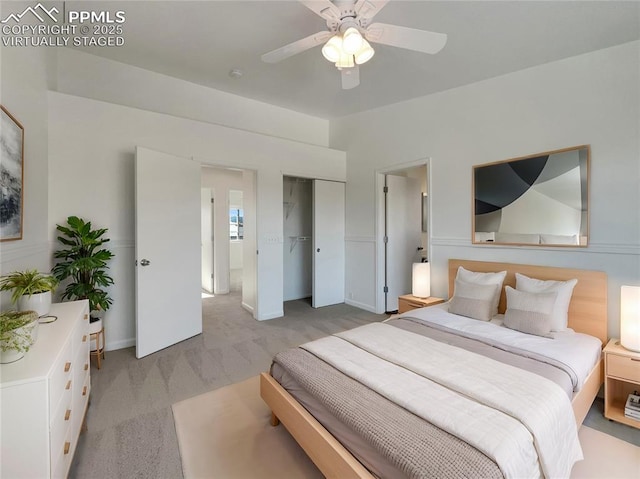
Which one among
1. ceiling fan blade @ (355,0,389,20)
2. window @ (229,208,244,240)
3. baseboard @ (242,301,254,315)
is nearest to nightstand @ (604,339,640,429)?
ceiling fan blade @ (355,0,389,20)

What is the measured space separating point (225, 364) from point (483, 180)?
319 cm

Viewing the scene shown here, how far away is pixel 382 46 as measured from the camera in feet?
8.89

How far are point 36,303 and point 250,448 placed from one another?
4.87 feet

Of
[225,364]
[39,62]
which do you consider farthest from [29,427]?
[39,62]

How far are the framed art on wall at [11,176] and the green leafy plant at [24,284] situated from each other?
9.2 inches

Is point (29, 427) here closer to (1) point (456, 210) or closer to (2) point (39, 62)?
(2) point (39, 62)

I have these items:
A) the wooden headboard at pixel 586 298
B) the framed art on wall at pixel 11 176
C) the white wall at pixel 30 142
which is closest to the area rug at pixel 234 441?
the white wall at pixel 30 142

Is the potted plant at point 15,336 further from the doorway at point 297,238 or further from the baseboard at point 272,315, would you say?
the doorway at point 297,238

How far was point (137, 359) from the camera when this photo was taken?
279 centimetres

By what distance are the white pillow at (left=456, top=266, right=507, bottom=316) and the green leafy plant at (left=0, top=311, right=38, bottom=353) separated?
3075mm

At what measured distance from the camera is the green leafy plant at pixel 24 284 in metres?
1.59

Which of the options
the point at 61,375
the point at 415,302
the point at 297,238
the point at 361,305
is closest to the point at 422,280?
the point at 415,302

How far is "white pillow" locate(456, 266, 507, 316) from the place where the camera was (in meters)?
2.63

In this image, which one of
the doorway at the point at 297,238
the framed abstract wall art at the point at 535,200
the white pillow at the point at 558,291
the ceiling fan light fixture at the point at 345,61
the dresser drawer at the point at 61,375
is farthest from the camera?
the doorway at the point at 297,238
